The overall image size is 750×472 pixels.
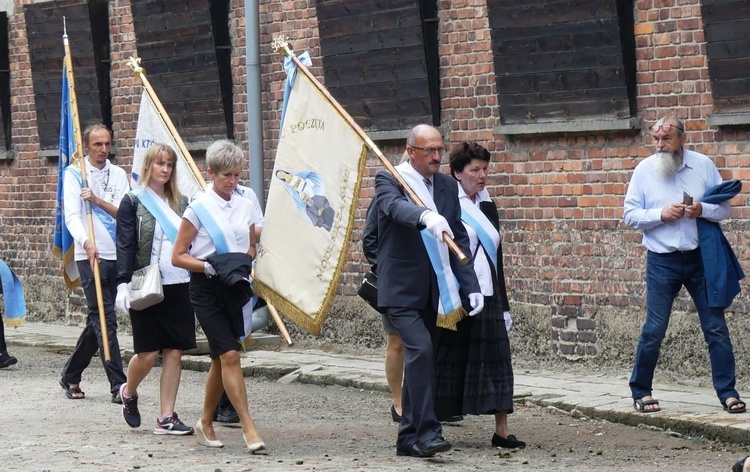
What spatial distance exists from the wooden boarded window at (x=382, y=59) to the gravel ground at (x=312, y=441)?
282 centimetres

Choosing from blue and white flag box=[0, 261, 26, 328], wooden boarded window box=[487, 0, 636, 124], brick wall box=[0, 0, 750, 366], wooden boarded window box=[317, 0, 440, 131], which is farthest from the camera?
wooden boarded window box=[317, 0, 440, 131]

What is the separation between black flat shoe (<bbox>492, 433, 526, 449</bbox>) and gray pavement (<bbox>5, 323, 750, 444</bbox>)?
3.48 feet

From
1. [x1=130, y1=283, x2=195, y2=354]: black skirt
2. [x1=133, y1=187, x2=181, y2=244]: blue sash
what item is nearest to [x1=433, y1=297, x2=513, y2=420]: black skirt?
[x1=130, y1=283, x2=195, y2=354]: black skirt

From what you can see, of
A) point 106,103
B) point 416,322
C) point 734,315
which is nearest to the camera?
point 416,322

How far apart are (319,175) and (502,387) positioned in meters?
1.68

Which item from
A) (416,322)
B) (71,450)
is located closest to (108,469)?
(71,450)

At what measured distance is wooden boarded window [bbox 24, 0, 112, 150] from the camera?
54.4 ft

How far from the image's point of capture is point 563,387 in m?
10.8

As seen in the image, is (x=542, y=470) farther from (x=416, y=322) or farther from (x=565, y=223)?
(x=565, y=223)

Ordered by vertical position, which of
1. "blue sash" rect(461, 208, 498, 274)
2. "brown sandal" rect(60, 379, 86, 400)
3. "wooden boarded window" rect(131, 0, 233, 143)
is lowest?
"brown sandal" rect(60, 379, 86, 400)

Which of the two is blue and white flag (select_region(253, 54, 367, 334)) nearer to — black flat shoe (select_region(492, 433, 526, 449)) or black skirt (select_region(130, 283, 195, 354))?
black skirt (select_region(130, 283, 195, 354))

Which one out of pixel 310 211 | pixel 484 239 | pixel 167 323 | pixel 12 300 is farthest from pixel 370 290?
pixel 12 300

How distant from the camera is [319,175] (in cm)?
927

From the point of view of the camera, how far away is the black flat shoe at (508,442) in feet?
28.4
